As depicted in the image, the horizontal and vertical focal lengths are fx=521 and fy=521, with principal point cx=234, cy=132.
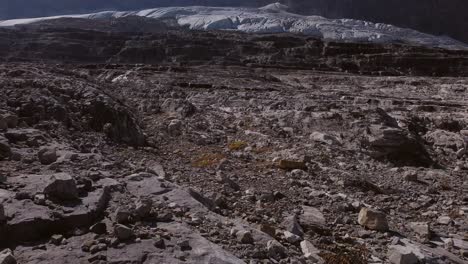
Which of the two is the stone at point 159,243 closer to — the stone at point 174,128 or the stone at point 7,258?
the stone at point 7,258

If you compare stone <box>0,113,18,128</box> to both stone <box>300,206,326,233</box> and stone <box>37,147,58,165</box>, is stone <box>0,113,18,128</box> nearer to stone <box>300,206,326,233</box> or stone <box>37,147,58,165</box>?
stone <box>37,147,58,165</box>

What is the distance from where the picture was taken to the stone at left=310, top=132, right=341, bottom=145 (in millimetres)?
10094

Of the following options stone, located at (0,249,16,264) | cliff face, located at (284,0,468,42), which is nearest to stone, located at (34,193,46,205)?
stone, located at (0,249,16,264)

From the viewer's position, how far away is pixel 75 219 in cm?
378

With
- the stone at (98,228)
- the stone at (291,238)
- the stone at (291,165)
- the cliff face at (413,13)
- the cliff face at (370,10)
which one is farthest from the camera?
the cliff face at (370,10)

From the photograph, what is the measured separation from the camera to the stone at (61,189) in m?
4.01

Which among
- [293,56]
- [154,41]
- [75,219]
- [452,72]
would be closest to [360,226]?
[75,219]

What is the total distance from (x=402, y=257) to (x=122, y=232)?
7.87ft

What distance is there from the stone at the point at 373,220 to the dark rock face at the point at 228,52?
104 feet

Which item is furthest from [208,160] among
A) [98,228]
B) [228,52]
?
[228,52]

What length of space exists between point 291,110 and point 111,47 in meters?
37.4

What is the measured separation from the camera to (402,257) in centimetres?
445

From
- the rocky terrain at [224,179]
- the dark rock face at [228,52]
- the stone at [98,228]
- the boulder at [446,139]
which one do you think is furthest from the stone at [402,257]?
the dark rock face at [228,52]

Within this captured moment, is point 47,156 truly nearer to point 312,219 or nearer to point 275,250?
point 275,250
